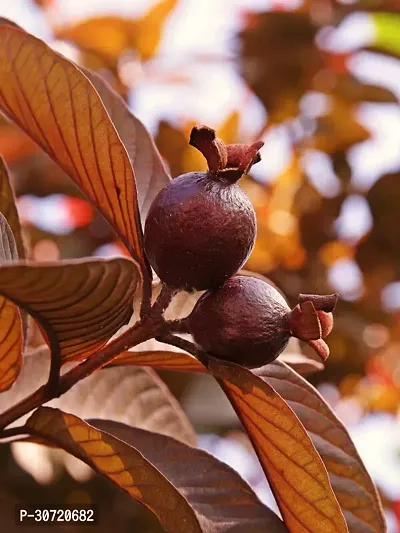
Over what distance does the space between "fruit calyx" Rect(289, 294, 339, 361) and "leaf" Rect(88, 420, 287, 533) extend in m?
0.28

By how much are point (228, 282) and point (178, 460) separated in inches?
11.5

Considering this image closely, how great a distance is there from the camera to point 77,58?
237 centimetres

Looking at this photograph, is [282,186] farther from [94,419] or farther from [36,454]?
[94,419]

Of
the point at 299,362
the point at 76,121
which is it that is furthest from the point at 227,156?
the point at 299,362

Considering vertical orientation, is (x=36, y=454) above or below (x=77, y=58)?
below

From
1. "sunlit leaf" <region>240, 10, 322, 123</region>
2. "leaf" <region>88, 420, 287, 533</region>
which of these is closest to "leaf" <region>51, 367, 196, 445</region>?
"leaf" <region>88, 420, 287, 533</region>

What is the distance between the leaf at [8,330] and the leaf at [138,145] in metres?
0.25

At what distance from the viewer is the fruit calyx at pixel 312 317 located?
0.73 m

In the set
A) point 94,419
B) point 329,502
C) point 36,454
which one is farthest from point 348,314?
point 329,502

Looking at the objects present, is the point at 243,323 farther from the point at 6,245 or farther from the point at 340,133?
the point at 340,133

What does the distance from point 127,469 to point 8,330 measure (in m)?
0.19

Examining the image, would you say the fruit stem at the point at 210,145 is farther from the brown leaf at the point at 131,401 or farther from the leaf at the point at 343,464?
the brown leaf at the point at 131,401

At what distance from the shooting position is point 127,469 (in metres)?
0.81

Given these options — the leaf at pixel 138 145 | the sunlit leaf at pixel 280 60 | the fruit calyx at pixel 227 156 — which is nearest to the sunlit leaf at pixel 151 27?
the sunlit leaf at pixel 280 60
